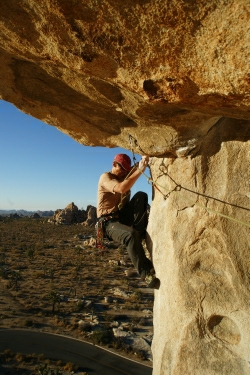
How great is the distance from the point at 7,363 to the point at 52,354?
3065 mm

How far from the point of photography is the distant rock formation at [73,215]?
84125 millimetres

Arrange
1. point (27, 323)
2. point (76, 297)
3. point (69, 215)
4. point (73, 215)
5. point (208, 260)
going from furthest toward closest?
point (73, 215) < point (69, 215) < point (76, 297) < point (27, 323) < point (208, 260)

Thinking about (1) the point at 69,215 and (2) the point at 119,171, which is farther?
(1) the point at 69,215

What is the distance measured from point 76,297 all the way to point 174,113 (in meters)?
28.3

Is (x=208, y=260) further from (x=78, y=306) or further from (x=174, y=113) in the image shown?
(x=78, y=306)

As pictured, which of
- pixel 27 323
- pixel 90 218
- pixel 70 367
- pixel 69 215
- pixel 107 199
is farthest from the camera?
pixel 69 215

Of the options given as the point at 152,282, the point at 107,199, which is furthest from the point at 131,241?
the point at 107,199

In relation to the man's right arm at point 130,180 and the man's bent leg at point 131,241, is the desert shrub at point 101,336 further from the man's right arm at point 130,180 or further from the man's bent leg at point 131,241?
the man's right arm at point 130,180

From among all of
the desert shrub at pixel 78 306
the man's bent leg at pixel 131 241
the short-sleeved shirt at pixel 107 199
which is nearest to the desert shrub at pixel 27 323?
the desert shrub at pixel 78 306

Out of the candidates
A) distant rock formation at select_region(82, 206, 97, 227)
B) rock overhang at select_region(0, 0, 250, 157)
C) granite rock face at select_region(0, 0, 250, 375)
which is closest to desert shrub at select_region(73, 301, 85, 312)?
granite rock face at select_region(0, 0, 250, 375)

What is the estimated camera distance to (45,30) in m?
3.10

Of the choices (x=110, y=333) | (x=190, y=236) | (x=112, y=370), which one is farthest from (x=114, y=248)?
(x=190, y=236)

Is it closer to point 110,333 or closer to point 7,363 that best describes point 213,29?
point 7,363

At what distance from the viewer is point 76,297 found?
29406 millimetres
